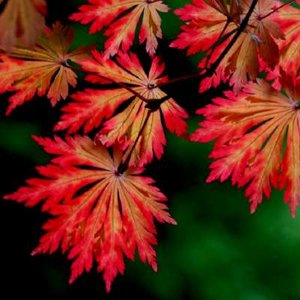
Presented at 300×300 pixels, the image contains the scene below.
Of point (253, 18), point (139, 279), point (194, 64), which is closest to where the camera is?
point (253, 18)

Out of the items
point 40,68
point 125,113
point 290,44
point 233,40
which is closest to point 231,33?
point 233,40

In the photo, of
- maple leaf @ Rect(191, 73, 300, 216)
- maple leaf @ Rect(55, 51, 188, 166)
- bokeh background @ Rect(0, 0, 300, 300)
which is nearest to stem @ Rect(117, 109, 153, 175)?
maple leaf @ Rect(55, 51, 188, 166)

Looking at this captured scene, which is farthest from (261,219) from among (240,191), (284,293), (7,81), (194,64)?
(7,81)

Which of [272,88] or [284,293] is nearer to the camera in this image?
[272,88]

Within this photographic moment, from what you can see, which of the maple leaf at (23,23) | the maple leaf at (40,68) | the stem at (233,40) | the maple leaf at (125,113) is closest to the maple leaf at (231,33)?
the stem at (233,40)

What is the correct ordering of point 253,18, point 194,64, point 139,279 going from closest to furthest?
1. point 253,18
2. point 139,279
3. point 194,64

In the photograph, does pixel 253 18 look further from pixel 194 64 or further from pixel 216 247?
pixel 216 247

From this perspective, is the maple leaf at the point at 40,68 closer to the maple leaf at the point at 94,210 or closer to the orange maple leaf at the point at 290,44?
the maple leaf at the point at 94,210
